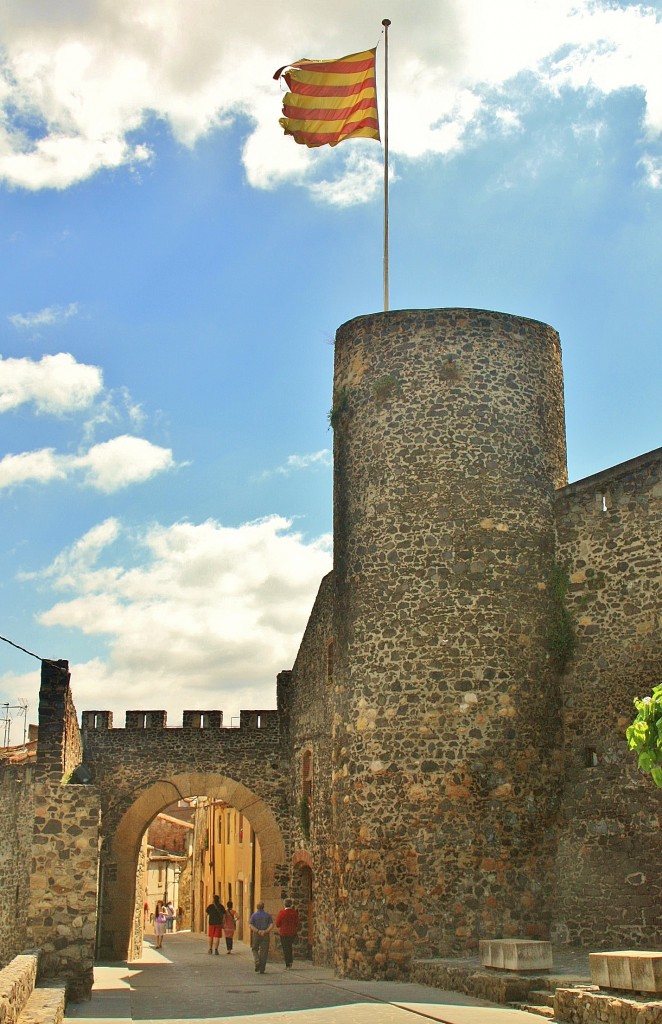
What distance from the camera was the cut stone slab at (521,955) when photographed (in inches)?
440

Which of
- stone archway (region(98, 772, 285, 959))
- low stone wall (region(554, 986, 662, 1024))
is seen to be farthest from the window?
low stone wall (region(554, 986, 662, 1024))

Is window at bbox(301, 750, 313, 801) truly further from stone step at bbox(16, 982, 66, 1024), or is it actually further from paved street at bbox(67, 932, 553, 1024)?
stone step at bbox(16, 982, 66, 1024)

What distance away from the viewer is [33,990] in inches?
434

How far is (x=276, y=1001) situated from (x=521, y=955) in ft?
9.63

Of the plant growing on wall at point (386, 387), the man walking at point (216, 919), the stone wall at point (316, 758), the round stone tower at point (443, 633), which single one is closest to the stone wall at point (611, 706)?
the round stone tower at point (443, 633)

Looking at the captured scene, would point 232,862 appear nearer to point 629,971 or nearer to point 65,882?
point 65,882

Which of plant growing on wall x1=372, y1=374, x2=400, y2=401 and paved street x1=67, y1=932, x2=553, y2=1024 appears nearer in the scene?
paved street x1=67, y1=932, x2=553, y2=1024

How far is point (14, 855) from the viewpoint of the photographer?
1476 cm

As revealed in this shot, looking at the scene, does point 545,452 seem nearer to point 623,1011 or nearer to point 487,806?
point 487,806

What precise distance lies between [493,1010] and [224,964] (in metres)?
10.9

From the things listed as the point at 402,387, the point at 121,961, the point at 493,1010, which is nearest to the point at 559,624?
the point at 402,387

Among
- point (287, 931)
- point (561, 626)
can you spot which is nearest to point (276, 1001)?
point (287, 931)

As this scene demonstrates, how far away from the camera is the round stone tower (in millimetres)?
13625

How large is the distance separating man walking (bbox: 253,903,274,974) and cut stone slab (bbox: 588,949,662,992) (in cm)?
862
